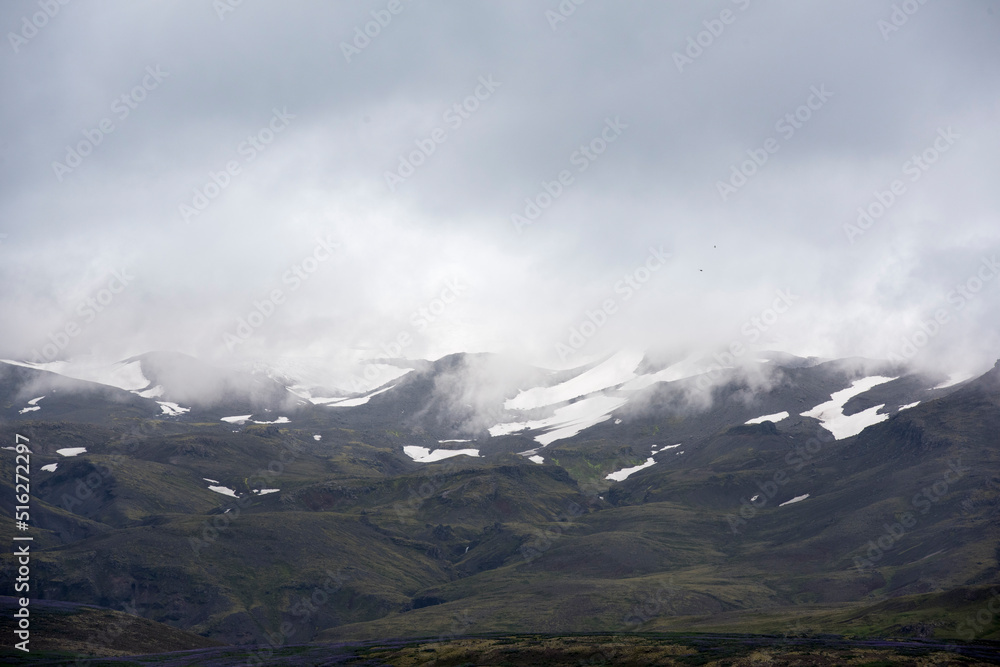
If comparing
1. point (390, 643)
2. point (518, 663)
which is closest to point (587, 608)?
point (390, 643)

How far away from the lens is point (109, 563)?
655 ft

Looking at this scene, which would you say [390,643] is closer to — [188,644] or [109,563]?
[188,644]

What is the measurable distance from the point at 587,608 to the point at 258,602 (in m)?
85.1

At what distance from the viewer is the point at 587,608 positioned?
191 metres

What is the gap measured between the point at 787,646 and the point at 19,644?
4025 inches

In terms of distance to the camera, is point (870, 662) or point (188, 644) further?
point (188, 644)

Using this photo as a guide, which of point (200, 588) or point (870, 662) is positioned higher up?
point (200, 588)

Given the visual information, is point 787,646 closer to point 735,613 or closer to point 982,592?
point 982,592

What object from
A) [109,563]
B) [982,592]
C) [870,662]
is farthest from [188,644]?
[982,592]

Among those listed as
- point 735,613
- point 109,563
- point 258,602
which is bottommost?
point 735,613

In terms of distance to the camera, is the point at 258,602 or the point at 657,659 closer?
the point at 657,659

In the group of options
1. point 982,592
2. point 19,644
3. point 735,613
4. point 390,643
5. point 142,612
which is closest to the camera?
point 19,644

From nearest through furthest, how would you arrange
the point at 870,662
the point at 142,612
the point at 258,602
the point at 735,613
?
the point at 870,662, the point at 735,613, the point at 142,612, the point at 258,602

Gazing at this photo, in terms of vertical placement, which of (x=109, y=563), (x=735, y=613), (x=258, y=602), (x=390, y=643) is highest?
(x=109, y=563)
